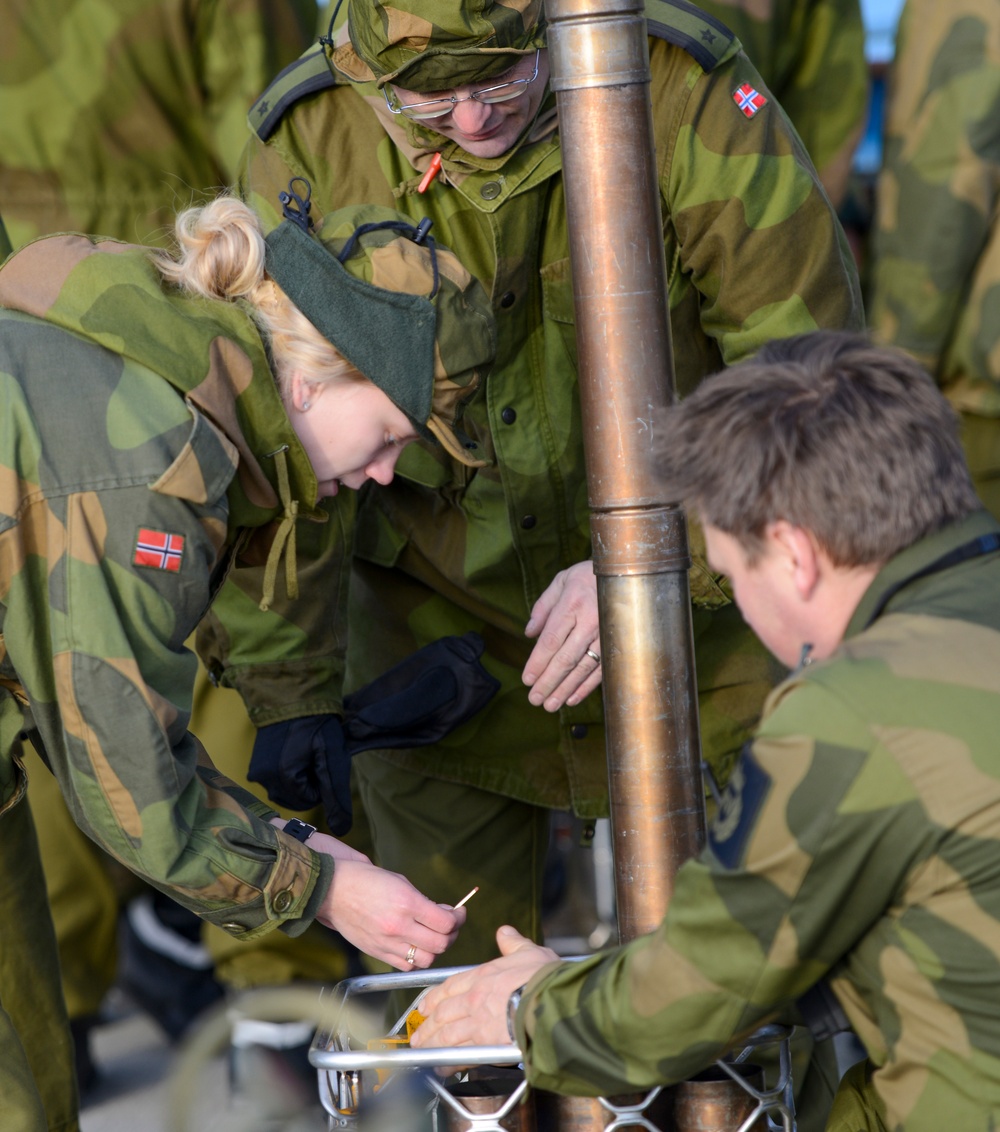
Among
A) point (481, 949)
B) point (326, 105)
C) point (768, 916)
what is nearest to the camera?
point (768, 916)

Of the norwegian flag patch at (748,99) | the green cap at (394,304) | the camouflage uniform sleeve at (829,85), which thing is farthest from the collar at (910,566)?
the camouflage uniform sleeve at (829,85)

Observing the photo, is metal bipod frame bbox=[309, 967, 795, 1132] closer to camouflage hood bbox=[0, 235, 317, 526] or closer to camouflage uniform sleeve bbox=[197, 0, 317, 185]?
camouflage hood bbox=[0, 235, 317, 526]

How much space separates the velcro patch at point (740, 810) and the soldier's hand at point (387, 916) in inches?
25.2

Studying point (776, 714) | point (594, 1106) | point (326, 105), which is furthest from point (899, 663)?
point (326, 105)

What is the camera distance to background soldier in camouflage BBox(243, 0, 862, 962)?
2416 mm

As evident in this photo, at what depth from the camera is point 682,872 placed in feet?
5.18

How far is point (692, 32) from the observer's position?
2.42 m

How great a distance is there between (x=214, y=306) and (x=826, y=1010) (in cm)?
113

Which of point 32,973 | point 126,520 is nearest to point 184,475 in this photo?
point 126,520

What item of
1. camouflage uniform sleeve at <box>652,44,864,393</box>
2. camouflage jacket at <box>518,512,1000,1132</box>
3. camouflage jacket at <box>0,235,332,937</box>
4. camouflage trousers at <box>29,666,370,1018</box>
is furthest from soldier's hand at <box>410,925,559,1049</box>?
camouflage trousers at <box>29,666,370,1018</box>

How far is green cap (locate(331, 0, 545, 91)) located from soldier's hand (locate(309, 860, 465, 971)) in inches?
45.6

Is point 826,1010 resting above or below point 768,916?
below

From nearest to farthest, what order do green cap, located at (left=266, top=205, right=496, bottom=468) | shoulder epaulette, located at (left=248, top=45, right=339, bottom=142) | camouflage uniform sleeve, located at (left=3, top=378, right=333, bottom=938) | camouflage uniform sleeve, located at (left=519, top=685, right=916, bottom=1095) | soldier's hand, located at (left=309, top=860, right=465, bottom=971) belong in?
camouflage uniform sleeve, located at (left=519, top=685, right=916, bottom=1095)
camouflage uniform sleeve, located at (left=3, top=378, right=333, bottom=938)
green cap, located at (left=266, top=205, right=496, bottom=468)
soldier's hand, located at (left=309, top=860, right=465, bottom=971)
shoulder epaulette, located at (left=248, top=45, right=339, bottom=142)

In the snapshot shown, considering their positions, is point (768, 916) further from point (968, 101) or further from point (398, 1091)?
point (968, 101)
